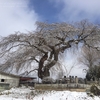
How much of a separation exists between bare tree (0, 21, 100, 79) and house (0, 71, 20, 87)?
957 millimetres

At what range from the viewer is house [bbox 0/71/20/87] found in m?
19.2

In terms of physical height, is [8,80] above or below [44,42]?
below

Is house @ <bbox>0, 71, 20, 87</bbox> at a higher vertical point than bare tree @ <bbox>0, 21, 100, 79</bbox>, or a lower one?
lower

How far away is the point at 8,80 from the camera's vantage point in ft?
64.9

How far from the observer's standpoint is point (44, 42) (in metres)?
18.9

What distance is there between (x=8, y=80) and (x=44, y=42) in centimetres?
548

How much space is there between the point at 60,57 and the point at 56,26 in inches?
176

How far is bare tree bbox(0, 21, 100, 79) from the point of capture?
18078 millimetres

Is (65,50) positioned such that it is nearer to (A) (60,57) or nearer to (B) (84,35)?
(A) (60,57)

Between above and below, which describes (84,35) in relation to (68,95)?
above

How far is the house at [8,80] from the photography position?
755 inches

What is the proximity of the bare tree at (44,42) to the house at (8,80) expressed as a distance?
3.14 feet

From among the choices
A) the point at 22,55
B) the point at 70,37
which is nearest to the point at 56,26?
the point at 70,37

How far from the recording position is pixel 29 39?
18156mm
